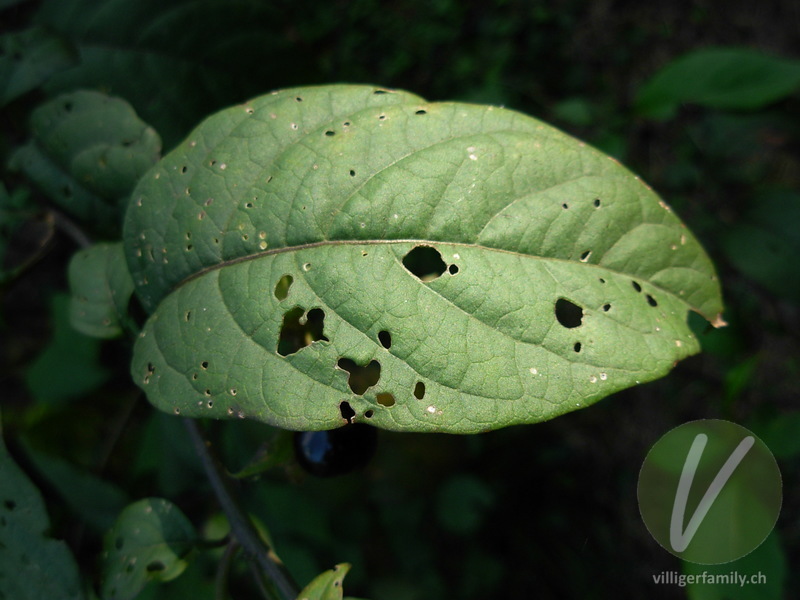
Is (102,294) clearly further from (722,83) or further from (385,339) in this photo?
(722,83)

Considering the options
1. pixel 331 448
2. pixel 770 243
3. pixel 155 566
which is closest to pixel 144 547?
pixel 155 566

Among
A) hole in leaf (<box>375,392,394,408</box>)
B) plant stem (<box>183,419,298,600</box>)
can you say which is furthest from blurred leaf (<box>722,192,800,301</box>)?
plant stem (<box>183,419,298,600</box>)

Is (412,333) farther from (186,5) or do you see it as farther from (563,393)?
(186,5)

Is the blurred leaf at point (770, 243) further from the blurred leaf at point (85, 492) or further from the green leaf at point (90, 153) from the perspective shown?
the blurred leaf at point (85, 492)

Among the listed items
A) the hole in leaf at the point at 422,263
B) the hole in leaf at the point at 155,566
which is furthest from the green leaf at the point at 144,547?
the hole in leaf at the point at 422,263

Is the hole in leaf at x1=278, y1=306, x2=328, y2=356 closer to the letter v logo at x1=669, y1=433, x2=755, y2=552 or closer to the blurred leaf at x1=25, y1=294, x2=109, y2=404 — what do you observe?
the letter v logo at x1=669, y1=433, x2=755, y2=552

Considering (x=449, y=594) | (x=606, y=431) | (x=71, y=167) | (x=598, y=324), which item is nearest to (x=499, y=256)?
(x=598, y=324)
